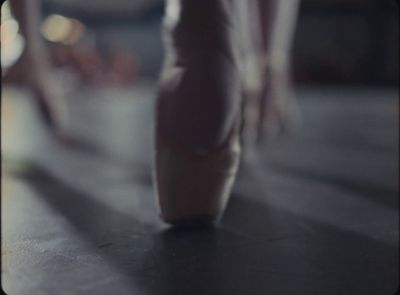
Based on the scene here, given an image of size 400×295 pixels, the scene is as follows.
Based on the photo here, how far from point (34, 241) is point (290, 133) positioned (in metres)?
1.25

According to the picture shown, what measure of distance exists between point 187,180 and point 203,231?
63 millimetres

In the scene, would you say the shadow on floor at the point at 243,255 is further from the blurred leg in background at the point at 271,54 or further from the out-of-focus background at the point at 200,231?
the blurred leg in background at the point at 271,54

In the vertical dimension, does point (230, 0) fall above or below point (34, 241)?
above

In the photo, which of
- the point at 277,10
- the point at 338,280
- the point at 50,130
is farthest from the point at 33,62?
the point at 338,280

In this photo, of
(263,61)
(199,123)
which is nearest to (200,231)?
(199,123)

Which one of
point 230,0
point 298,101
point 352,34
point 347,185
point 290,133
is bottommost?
point 352,34

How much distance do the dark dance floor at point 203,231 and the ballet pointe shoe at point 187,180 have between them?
0.09 feet

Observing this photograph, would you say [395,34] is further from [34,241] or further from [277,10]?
[34,241]

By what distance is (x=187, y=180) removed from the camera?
2.16 ft

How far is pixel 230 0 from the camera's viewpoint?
0.71m

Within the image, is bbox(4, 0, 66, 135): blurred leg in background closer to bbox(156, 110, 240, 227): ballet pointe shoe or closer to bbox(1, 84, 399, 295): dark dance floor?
bbox(1, 84, 399, 295): dark dance floor

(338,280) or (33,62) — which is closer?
(338,280)

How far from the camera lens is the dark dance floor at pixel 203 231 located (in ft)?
1.56

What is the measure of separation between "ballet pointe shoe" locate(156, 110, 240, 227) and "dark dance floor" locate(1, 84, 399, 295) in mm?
27
